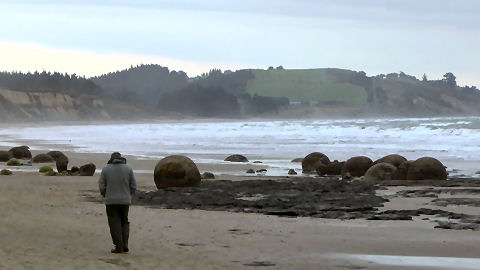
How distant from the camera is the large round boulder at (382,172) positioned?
954 inches

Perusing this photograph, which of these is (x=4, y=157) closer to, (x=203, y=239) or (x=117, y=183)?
(x=203, y=239)

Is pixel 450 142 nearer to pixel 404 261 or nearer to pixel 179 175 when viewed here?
pixel 179 175

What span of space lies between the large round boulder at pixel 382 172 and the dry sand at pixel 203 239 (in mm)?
6906

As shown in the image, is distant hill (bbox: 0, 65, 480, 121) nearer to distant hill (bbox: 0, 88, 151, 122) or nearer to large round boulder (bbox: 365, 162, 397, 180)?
distant hill (bbox: 0, 88, 151, 122)

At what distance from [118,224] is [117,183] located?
20.5 inches

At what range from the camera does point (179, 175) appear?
21.0m

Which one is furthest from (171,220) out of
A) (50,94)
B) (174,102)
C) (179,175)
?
(174,102)

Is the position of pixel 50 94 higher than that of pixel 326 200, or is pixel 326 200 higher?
pixel 50 94

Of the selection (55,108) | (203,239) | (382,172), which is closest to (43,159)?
(382,172)

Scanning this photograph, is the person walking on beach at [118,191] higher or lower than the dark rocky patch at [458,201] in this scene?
higher

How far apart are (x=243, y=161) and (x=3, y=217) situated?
19653mm

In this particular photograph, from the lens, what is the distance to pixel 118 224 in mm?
11234

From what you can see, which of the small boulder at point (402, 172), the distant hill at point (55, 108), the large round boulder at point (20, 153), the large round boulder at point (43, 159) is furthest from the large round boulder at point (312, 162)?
the distant hill at point (55, 108)

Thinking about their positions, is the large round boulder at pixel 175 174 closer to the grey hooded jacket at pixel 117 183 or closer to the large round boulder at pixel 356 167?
the large round boulder at pixel 356 167
